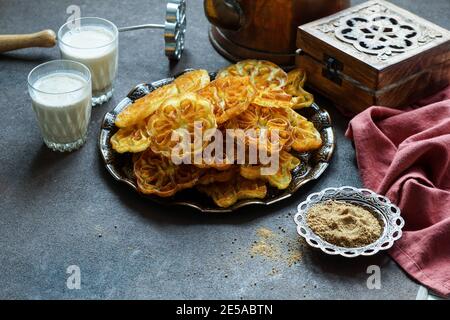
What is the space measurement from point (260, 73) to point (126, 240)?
0.42m

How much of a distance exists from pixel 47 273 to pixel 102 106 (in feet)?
1.40

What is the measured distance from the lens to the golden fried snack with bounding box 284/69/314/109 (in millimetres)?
1212

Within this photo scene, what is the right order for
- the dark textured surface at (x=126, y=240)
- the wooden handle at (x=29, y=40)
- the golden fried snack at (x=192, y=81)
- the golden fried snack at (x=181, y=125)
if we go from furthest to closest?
1. the wooden handle at (x=29, y=40)
2. the golden fried snack at (x=192, y=81)
3. the golden fried snack at (x=181, y=125)
4. the dark textured surface at (x=126, y=240)

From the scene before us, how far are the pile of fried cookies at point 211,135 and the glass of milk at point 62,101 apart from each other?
0.07 meters

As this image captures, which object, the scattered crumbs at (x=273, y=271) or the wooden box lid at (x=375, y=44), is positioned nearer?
the scattered crumbs at (x=273, y=271)

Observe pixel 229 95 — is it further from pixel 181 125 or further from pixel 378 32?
pixel 378 32

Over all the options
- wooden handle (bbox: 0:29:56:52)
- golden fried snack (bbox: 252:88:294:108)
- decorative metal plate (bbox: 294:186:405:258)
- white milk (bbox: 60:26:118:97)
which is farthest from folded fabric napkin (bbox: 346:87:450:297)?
wooden handle (bbox: 0:29:56:52)

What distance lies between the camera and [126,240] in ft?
3.26

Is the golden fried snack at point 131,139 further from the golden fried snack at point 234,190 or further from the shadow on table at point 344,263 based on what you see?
the shadow on table at point 344,263

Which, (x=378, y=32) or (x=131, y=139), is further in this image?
(x=378, y=32)

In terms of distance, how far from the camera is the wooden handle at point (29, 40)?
53.6 inches

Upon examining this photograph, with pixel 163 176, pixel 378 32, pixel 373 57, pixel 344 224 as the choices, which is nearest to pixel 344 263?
pixel 344 224

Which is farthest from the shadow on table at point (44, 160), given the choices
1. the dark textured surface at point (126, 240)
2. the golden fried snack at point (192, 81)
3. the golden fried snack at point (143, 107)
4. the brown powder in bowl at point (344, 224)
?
the brown powder in bowl at point (344, 224)

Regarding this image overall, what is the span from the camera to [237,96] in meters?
1.08
